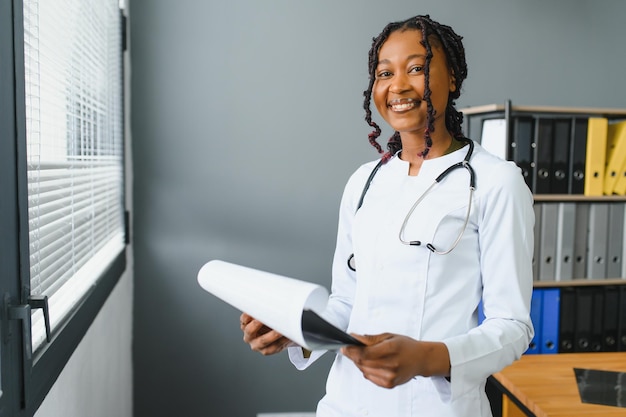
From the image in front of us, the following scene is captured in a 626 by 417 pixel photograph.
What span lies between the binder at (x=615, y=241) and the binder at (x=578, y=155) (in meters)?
0.19

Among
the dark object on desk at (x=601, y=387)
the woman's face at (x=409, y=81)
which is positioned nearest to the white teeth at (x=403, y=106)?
the woman's face at (x=409, y=81)

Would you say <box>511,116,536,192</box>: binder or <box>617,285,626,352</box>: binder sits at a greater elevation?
<box>511,116,536,192</box>: binder

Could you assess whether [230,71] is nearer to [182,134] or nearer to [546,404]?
[182,134]

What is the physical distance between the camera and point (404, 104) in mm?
1165

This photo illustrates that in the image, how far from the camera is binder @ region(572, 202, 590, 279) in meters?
2.47

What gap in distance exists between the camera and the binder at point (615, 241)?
2484 mm

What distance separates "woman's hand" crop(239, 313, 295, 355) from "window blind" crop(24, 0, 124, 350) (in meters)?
0.41

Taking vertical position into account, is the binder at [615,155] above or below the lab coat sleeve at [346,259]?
above

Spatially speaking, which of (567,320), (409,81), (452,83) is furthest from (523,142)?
(409,81)

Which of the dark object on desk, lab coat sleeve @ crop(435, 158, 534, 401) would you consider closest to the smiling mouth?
lab coat sleeve @ crop(435, 158, 534, 401)

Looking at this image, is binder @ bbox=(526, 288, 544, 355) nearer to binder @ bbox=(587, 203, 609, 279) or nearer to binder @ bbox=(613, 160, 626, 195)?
binder @ bbox=(587, 203, 609, 279)

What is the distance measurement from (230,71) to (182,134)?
0.35 m

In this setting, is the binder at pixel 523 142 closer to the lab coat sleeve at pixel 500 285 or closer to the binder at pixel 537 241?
the binder at pixel 537 241

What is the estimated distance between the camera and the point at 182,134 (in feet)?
8.07
